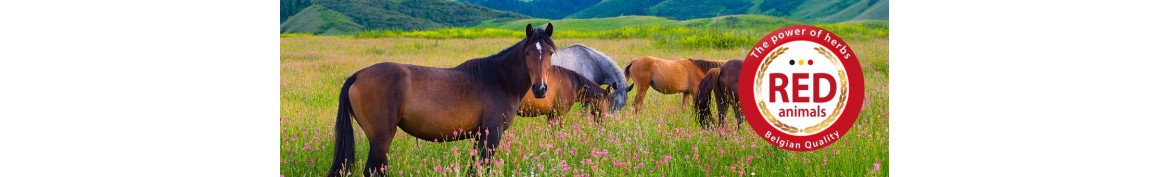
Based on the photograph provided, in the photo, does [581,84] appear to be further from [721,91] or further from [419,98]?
[419,98]

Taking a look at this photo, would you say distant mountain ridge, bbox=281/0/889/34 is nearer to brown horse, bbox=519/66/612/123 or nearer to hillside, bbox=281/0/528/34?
hillside, bbox=281/0/528/34

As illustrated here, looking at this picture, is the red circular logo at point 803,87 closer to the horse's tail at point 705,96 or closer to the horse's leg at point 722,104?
the horse's leg at point 722,104

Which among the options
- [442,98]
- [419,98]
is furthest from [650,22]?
[419,98]

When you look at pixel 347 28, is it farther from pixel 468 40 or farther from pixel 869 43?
pixel 869 43

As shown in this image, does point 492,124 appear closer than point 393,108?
No

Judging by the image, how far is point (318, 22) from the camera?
15.9ft

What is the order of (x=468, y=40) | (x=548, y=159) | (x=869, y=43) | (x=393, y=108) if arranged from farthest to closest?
(x=468, y=40) < (x=548, y=159) < (x=869, y=43) < (x=393, y=108)

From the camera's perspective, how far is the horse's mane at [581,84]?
223 inches

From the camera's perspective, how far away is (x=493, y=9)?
539cm

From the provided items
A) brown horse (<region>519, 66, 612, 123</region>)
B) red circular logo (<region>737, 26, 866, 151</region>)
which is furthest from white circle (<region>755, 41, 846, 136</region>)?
brown horse (<region>519, 66, 612, 123</region>)

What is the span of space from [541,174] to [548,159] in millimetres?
262

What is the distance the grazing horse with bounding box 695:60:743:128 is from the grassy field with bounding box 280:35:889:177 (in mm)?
109

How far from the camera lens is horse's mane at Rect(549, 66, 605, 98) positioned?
5.67m

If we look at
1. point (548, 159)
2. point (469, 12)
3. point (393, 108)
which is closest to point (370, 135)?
point (393, 108)
